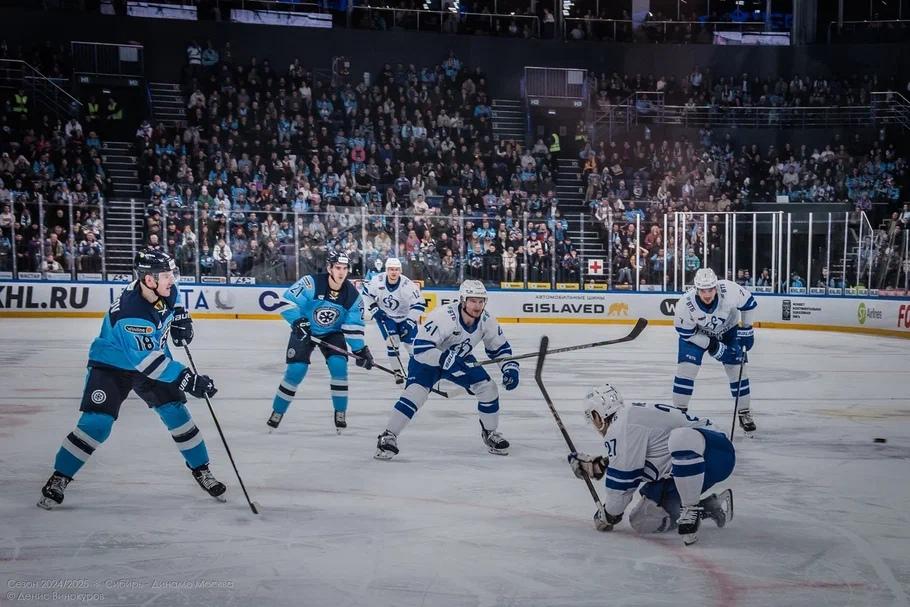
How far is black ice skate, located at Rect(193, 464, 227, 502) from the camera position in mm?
5914

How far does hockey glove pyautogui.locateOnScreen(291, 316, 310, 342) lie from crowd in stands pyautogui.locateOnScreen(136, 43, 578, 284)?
10.3m

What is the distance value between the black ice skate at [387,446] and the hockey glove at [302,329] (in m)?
1.37

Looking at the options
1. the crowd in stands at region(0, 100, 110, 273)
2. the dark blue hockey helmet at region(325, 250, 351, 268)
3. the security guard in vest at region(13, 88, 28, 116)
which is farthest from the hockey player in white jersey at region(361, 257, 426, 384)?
the security guard in vest at region(13, 88, 28, 116)

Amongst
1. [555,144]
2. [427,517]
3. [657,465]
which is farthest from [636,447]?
[555,144]

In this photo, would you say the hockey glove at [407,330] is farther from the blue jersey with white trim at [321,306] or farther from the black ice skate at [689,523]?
the black ice skate at [689,523]

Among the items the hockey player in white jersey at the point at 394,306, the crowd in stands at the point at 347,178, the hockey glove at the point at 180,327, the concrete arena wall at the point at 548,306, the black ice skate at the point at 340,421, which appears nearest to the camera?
the hockey glove at the point at 180,327

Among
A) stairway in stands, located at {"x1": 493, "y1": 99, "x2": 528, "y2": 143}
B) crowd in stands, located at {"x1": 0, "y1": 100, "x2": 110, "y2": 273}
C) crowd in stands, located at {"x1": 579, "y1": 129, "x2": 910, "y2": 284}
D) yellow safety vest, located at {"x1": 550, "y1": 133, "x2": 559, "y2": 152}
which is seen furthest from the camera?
stairway in stands, located at {"x1": 493, "y1": 99, "x2": 528, "y2": 143}

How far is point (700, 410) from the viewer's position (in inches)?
389

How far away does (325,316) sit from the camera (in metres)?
8.52

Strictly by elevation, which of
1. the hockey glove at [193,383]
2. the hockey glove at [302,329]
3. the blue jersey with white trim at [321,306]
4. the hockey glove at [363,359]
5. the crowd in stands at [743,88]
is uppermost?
the crowd in stands at [743,88]

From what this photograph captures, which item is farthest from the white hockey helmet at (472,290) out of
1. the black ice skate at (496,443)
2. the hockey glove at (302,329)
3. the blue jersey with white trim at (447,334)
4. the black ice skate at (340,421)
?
the black ice skate at (340,421)

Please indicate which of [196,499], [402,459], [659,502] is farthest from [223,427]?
[659,502]

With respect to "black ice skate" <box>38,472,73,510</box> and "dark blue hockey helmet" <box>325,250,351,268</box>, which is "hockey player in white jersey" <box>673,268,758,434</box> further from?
"black ice skate" <box>38,472,73,510</box>

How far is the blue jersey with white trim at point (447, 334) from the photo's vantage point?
23.7 ft
